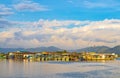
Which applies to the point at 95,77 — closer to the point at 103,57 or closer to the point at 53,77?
the point at 53,77

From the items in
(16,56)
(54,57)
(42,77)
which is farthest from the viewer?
(16,56)

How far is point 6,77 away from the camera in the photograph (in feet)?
123

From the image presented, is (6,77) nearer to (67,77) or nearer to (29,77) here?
(29,77)

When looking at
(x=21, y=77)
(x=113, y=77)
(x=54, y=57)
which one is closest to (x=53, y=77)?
(x=21, y=77)

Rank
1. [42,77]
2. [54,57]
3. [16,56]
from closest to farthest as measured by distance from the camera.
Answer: [42,77]
[54,57]
[16,56]

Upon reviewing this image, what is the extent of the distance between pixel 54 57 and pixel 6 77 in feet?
338

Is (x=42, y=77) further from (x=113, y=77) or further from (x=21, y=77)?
(x=113, y=77)

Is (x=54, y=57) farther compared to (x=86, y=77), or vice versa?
(x=54, y=57)

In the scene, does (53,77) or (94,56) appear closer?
(53,77)

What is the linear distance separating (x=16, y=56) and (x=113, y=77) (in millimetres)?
121776

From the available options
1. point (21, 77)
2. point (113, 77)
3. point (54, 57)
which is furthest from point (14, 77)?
point (54, 57)

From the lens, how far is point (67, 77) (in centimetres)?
3788

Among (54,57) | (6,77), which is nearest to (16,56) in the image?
(54,57)

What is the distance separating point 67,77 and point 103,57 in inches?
4376
